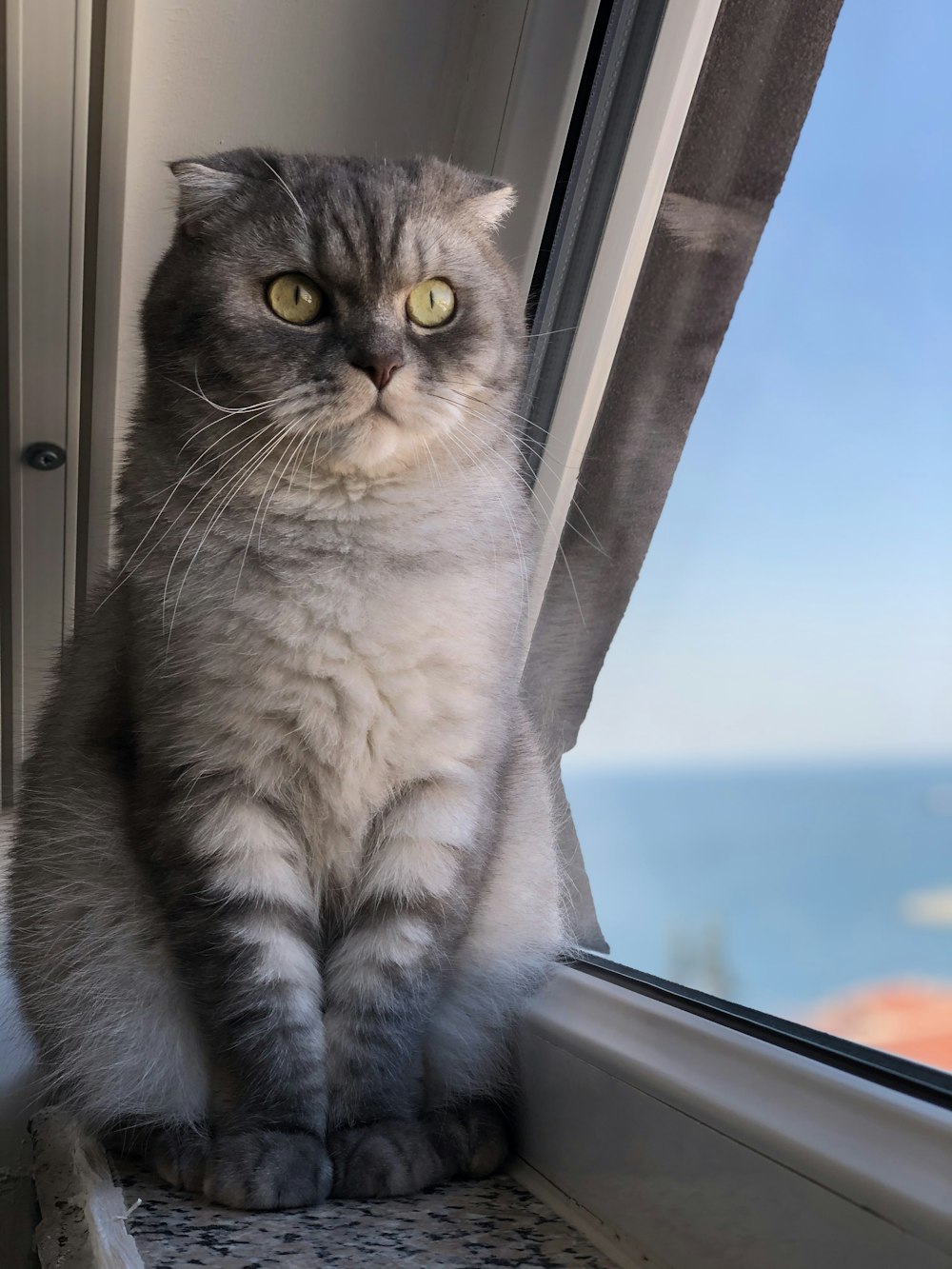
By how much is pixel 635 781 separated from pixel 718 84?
28.1 inches

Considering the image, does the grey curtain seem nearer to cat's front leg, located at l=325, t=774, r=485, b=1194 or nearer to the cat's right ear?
cat's front leg, located at l=325, t=774, r=485, b=1194

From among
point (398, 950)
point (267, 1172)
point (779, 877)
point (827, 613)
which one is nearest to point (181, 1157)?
point (267, 1172)

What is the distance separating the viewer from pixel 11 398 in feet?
4.67

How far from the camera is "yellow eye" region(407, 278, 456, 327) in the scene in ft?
3.41

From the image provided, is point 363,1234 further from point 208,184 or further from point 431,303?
point 208,184

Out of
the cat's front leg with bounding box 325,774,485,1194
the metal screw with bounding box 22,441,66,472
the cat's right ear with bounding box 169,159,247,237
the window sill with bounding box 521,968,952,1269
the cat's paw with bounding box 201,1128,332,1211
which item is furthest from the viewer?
the metal screw with bounding box 22,441,66,472

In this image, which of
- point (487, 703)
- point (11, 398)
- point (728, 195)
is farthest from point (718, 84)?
point (11, 398)

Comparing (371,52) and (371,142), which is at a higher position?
(371,52)

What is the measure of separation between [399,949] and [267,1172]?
0.21 m

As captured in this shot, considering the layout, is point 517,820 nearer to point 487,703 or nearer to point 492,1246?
point 487,703

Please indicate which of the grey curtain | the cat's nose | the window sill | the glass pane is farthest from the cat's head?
the window sill

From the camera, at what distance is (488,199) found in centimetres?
111

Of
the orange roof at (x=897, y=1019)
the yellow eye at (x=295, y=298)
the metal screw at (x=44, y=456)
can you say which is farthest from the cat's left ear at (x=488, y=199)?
the orange roof at (x=897, y=1019)

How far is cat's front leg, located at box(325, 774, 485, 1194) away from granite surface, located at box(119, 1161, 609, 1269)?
9 centimetres
